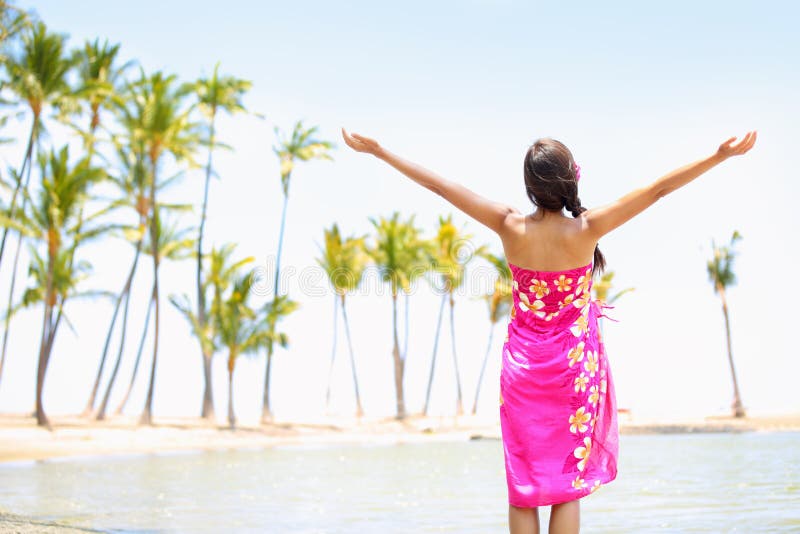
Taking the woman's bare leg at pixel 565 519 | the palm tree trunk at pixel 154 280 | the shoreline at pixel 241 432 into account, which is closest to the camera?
the woman's bare leg at pixel 565 519

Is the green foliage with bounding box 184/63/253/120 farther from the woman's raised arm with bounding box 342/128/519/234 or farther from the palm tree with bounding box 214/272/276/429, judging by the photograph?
the woman's raised arm with bounding box 342/128/519/234

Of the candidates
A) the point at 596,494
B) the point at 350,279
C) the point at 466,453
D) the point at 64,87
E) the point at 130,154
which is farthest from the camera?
the point at 350,279

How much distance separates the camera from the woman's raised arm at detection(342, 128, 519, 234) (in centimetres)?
293

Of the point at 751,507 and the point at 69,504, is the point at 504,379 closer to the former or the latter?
the point at 751,507

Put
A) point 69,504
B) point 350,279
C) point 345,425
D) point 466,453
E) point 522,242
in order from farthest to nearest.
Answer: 1. point 350,279
2. point 345,425
3. point 466,453
4. point 69,504
5. point 522,242

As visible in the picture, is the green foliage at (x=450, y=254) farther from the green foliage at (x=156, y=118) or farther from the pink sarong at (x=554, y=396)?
the pink sarong at (x=554, y=396)

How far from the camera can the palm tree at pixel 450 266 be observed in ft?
121

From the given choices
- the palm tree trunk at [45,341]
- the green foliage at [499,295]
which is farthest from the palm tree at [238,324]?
the green foliage at [499,295]

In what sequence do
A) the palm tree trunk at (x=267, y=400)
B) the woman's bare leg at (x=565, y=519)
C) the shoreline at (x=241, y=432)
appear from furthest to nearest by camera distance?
the palm tree trunk at (x=267, y=400) → the shoreline at (x=241, y=432) → the woman's bare leg at (x=565, y=519)

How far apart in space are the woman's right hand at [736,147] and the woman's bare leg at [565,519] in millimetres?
1294


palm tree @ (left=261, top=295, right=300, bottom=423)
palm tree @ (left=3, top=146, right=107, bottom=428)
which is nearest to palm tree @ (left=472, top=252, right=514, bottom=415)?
palm tree @ (left=261, top=295, right=300, bottom=423)

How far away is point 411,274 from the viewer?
3688 centimetres

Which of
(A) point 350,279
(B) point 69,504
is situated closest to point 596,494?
(B) point 69,504

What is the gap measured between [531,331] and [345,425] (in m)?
30.2
